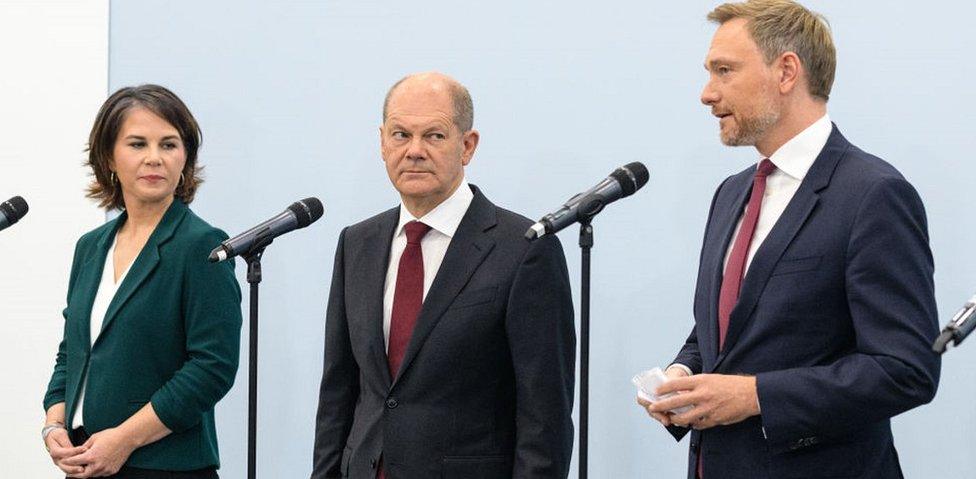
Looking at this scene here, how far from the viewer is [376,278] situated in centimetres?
297

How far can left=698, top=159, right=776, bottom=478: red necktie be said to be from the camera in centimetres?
262

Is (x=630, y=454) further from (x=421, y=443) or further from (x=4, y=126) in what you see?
(x=4, y=126)

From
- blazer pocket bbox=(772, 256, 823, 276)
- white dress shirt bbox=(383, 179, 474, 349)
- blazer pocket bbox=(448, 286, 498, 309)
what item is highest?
white dress shirt bbox=(383, 179, 474, 349)

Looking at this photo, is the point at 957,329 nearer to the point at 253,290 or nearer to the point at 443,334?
the point at 443,334

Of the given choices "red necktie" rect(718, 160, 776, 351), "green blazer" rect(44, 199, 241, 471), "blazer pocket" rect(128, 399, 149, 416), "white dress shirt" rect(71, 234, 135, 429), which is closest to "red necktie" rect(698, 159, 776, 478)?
"red necktie" rect(718, 160, 776, 351)

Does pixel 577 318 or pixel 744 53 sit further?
pixel 577 318

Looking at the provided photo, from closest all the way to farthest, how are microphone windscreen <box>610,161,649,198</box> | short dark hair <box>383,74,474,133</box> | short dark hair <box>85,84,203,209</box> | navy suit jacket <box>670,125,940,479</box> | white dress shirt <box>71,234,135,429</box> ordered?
navy suit jacket <box>670,125,940,479</box> < microphone windscreen <box>610,161,649,198</box> < short dark hair <box>383,74,474,133</box> < white dress shirt <box>71,234,135,429</box> < short dark hair <box>85,84,203,209</box>

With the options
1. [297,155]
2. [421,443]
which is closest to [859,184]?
A: [421,443]

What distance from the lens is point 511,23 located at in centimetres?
383

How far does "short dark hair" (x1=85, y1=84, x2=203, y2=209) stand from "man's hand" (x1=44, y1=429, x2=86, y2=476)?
644mm

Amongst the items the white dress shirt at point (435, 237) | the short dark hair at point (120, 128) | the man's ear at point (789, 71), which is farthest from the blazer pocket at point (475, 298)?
the short dark hair at point (120, 128)

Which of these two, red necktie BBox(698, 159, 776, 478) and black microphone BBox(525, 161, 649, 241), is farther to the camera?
red necktie BBox(698, 159, 776, 478)

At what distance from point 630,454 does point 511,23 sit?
129 centimetres

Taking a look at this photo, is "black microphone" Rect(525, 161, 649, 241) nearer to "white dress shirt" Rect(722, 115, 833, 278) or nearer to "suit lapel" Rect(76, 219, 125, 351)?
"white dress shirt" Rect(722, 115, 833, 278)
